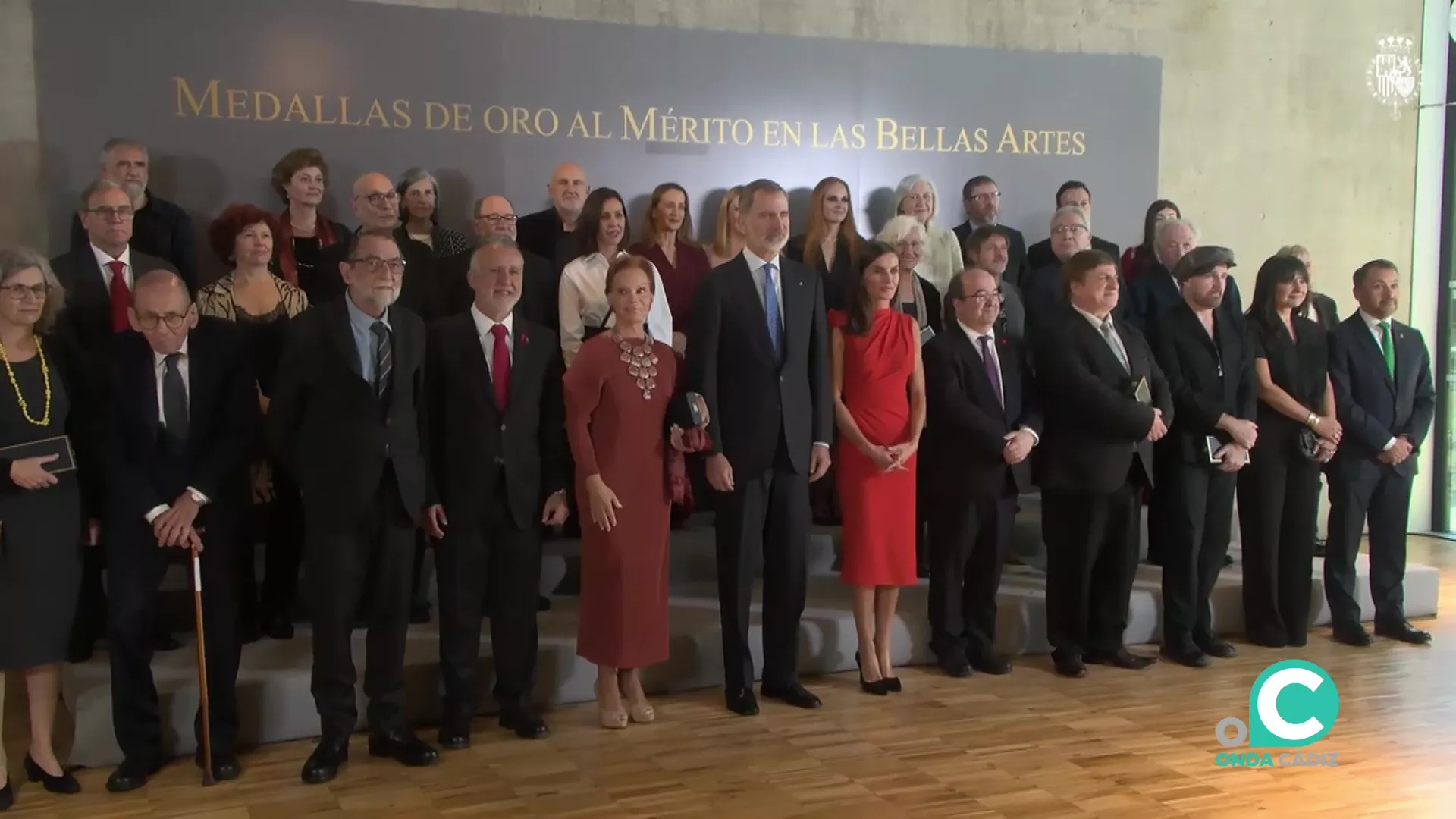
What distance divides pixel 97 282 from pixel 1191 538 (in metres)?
4.15

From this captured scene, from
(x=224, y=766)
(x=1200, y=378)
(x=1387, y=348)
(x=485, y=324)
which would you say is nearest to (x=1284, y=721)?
(x=1200, y=378)

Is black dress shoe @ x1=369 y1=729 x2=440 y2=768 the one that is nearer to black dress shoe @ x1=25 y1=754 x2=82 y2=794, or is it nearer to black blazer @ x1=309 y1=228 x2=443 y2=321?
black dress shoe @ x1=25 y1=754 x2=82 y2=794

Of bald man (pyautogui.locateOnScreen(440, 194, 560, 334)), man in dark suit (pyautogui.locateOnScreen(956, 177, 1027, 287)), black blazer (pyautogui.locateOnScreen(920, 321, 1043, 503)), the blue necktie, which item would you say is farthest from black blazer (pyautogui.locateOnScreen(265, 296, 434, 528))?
man in dark suit (pyautogui.locateOnScreen(956, 177, 1027, 287))

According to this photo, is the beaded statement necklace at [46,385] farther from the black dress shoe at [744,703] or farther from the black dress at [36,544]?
the black dress shoe at [744,703]

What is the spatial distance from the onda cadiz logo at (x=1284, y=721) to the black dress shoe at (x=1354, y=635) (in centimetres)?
52

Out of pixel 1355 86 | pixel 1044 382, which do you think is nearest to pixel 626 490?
pixel 1044 382

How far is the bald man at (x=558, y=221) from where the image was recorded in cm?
511

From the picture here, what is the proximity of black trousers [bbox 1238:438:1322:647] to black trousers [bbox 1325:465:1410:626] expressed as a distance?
0.62 ft

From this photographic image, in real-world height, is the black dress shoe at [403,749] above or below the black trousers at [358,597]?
below

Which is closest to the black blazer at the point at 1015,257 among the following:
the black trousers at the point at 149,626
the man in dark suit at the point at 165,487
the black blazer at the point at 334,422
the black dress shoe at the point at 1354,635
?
the black dress shoe at the point at 1354,635

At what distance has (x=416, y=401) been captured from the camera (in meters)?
3.67

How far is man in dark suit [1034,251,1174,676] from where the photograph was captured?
4.54 m

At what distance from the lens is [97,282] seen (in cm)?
408

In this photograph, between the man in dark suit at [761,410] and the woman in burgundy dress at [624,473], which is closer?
the woman in burgundy dress at [624,473]
